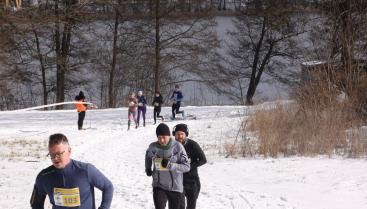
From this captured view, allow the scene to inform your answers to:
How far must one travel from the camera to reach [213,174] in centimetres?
1152

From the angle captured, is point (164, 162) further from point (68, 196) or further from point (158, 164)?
point (68, 196)

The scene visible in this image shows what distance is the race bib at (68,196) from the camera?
4254 millimetres

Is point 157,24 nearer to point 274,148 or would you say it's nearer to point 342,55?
point 342,55

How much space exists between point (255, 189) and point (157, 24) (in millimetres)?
27048

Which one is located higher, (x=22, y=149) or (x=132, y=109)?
(x=132, y=109)

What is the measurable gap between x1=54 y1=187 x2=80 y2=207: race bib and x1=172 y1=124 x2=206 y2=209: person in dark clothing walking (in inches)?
105

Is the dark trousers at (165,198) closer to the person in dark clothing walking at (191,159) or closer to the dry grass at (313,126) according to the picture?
the person in dark clothing walking at (191,159)

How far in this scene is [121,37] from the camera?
3769 cm

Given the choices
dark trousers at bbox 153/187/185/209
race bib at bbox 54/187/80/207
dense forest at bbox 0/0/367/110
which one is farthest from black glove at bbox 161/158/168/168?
dense forest at bbox 0/0/367/110

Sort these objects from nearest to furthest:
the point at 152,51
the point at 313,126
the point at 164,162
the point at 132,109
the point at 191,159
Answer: the point at 164,162 → the point at 191,159 → the point at 313,126 → the point at 132,109 → the point at 152,51

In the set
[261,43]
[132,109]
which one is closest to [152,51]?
[261,43]

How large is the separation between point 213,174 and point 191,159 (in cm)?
476

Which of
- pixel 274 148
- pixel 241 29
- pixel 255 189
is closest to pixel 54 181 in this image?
pixel 255 189

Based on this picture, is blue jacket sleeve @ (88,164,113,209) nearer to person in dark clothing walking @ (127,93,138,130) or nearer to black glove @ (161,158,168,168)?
black glove @ (161,158,168,168)
